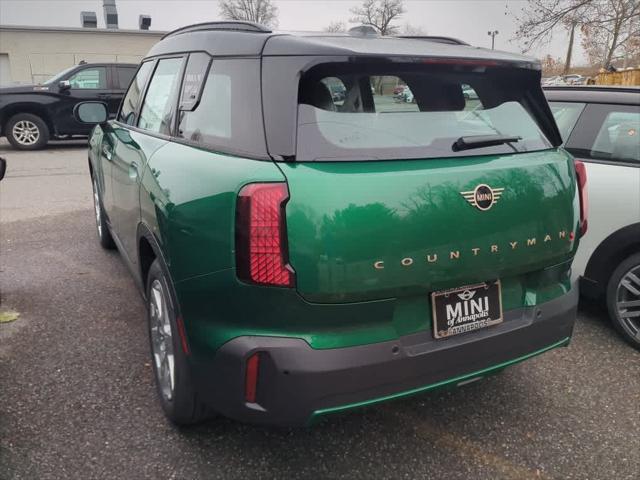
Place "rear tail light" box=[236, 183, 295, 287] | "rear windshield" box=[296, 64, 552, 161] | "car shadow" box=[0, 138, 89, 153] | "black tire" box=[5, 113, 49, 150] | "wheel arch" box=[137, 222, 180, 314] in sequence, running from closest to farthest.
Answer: "rear tail light" box=[236, 183, 295, 287], "rear windshield" box=[296, 64, 552, 161], "wheel arch" box=[137, 222, 180, 314], "black tire" box=[5, 113, 49, 150], "car shadow" box=[0, 138, 89, 153]

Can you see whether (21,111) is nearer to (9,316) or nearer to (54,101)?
(54,101)

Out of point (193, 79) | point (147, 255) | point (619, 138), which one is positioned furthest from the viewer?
point (619, 138)

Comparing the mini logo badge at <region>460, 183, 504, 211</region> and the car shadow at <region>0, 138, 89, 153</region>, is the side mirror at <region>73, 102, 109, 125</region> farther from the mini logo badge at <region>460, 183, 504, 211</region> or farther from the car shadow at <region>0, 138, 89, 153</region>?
the car shadow at <region>0, 138, 89, 153</region>

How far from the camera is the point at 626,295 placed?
143 inches

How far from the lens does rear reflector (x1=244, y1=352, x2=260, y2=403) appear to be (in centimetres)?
202

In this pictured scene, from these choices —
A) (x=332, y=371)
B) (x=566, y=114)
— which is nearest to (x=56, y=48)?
(x=566, y=114)

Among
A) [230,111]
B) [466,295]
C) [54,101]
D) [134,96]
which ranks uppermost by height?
[230,111]

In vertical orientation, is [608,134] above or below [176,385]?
above

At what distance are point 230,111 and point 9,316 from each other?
8.57 ft

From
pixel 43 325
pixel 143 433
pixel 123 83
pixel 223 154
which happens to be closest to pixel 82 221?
pixel 43 325

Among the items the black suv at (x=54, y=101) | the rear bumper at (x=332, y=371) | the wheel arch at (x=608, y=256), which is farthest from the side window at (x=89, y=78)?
the rear bumper at (x=332, y=371)

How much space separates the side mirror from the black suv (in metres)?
8.07

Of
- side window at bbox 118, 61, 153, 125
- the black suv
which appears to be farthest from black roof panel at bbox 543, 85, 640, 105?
the black suv

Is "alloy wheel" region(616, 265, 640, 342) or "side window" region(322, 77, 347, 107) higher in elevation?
"side window" region(322, 77, 347, 107)
